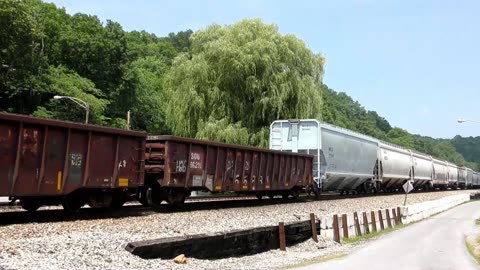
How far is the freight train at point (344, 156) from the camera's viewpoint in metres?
28.3

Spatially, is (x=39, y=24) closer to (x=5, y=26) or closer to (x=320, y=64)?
(x=5, y=26)

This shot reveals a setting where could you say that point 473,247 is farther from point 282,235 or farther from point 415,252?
point 282,235

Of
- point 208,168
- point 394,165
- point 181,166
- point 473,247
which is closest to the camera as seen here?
point 473,247

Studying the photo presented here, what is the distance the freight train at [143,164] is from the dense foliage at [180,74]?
7.46 metres

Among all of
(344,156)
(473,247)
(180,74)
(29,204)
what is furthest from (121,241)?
(180,74)

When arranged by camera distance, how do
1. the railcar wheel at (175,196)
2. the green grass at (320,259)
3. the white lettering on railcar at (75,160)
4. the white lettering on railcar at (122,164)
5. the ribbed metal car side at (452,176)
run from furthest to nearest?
the ribbed metal car side at (452,176)
the railcar wheel at (175,196)
the white lettering on railcar at (122,164)
the white lettering on railcar at (75,160)
the green grass at (320,259)

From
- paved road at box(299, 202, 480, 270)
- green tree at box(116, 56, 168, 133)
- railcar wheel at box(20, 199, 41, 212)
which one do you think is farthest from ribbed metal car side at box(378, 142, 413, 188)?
railcar wheel at box(20, 199, 41, 212)

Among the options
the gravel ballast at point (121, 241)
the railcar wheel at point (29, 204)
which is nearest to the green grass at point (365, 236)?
the gravel ballast at point (121, 241)

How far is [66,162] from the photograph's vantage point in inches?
535

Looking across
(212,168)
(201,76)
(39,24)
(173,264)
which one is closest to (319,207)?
(212,168)

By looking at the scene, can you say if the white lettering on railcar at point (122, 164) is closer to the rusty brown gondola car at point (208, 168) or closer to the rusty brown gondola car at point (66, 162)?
the rusty brown gondola car at point (66, 162)

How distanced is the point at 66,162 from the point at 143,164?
3216 mm

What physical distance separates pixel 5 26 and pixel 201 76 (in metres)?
18.6

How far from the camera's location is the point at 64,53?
57.9m
